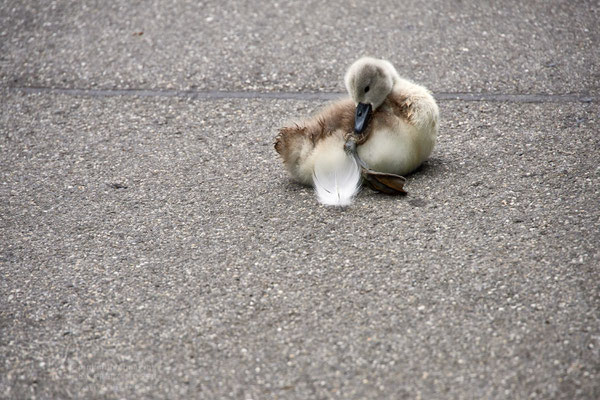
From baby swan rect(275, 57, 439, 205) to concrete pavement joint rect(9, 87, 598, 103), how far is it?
118 centimetres

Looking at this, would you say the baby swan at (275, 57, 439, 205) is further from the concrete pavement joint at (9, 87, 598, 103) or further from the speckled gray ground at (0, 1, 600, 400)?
the concrete pavement joint at (9, 87, 598, 103)

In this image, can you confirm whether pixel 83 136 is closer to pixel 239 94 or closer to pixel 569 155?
pixel 239 94

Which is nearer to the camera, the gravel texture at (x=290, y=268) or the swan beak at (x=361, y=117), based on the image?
the gravel texture at (x=290, y=268)

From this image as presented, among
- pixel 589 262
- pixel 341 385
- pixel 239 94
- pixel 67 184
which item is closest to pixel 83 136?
pixel 67 184

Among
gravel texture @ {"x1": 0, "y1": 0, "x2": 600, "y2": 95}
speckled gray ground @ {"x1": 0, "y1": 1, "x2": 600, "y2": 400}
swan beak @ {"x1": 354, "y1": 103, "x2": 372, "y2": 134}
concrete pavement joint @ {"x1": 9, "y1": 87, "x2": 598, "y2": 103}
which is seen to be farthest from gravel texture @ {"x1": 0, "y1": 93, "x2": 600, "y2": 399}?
gravel texture @ {"x1": 0, "y1": 0, "x2": 600, "y2": 95}

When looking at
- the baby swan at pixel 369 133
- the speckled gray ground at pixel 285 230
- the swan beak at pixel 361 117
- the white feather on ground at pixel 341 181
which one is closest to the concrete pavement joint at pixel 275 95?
the speckled gray ground at pixel 285 230

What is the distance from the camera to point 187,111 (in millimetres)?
5430

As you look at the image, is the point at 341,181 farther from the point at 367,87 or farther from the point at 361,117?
the point at 367,87

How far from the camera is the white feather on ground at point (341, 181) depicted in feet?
13.5

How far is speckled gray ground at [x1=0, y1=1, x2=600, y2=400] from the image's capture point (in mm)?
3010

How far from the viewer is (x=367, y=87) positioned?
13.7 feet

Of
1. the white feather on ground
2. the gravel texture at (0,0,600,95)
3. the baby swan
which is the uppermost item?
the baby swan

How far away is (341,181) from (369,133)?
0.31 m

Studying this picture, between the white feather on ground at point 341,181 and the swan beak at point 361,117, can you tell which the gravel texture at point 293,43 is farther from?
the white feather on ground at point 341,181
